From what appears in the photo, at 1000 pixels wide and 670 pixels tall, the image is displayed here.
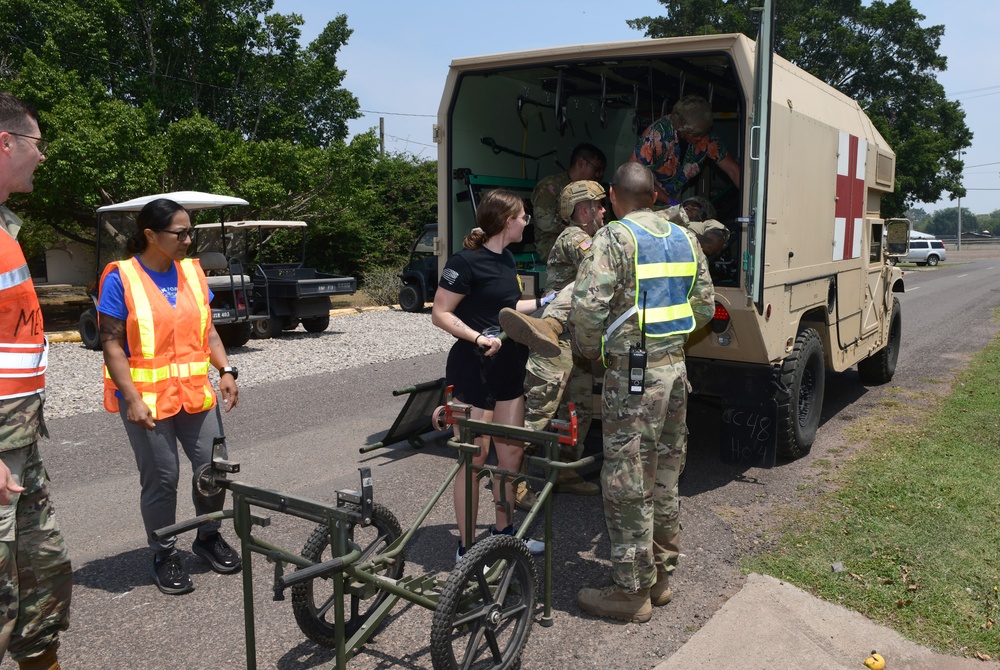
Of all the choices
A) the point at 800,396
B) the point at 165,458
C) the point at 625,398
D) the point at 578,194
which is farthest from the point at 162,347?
the point at 800,396

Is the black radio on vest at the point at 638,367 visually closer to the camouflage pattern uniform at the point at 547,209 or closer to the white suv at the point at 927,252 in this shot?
the camouflage pattern uniform at the point at 547,209

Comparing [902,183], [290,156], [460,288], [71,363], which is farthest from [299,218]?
[902,183]

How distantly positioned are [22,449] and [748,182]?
3.89 meters

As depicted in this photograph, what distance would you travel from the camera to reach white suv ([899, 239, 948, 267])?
39375 mm

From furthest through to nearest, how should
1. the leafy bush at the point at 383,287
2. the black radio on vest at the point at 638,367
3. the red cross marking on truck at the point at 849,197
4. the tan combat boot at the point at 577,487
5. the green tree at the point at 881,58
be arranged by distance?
1. the green tree at the point at 881,58
2. the leafy bush at the point at 383,287
3. the red cross marking on truck at the point at 849,197
4. the tan combat boot at the point at 577,487
5. the black radio on vest at the point at 638,367

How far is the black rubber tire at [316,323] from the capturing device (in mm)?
13555

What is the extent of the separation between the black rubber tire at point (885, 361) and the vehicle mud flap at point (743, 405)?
3.65 meters

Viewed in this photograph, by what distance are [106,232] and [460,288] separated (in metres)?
10.4

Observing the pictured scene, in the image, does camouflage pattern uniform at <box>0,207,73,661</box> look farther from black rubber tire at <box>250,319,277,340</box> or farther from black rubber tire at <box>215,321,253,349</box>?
black rubber tire at <box>250,319,277,340</box>

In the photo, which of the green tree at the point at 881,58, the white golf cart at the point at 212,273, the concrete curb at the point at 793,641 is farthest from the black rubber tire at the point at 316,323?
the green tree at the point at 881,58

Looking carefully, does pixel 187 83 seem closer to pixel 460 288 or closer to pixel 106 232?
pixel 106 232

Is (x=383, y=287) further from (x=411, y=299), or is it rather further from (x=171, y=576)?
(x=171, y=576)

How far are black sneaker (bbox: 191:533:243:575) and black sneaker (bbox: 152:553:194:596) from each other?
0.18 metres

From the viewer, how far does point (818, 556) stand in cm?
421
